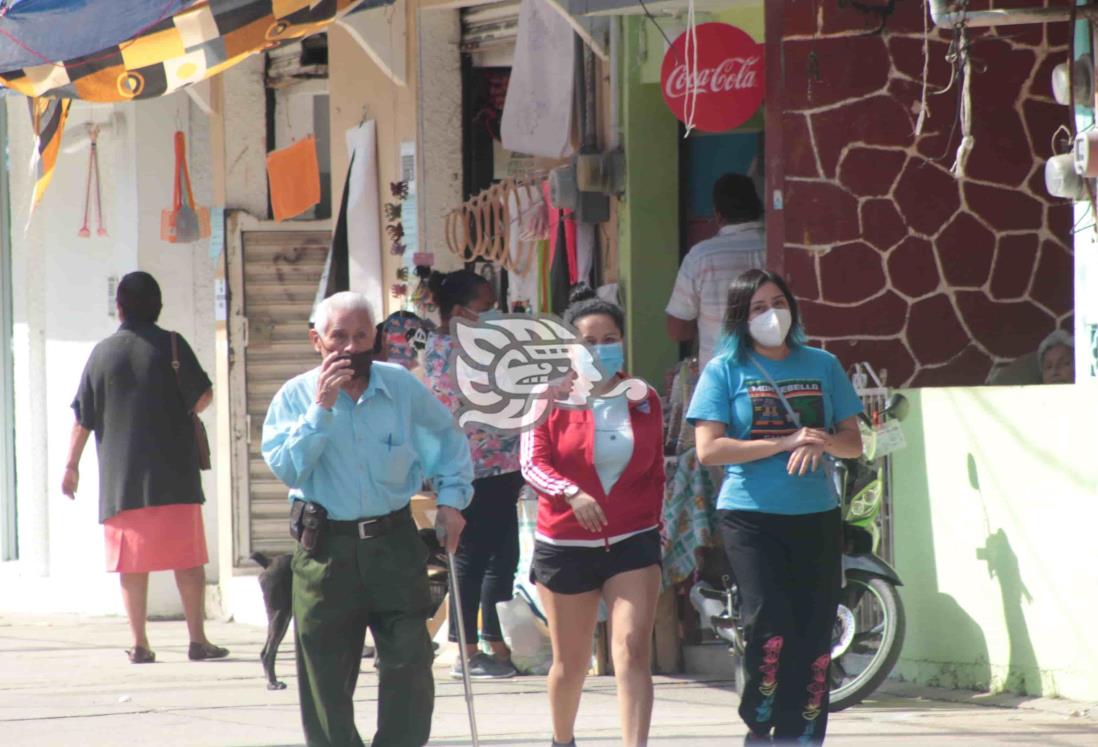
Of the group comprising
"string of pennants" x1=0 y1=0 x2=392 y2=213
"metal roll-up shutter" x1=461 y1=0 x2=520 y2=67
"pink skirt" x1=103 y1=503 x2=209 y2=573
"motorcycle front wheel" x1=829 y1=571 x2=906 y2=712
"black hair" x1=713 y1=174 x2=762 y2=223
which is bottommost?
"motorcycle front wheel" x1=829 y1=571 x2=906 y2=712

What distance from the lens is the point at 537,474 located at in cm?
695

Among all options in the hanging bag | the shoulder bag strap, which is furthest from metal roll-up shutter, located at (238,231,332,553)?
the shoulder bag strap

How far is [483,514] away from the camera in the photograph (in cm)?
959

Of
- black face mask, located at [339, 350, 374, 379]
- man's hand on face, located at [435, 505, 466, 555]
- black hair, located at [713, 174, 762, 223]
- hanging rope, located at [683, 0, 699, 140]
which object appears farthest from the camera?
black hair, located at [713, 174, 762, 223]

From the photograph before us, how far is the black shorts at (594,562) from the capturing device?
271 inches

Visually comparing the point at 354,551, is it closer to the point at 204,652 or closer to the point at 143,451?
the point at 143,451

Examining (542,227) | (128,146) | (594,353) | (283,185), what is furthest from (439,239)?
(594,353)

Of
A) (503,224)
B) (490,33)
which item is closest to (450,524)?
(503,224)

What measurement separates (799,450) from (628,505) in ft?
2.23

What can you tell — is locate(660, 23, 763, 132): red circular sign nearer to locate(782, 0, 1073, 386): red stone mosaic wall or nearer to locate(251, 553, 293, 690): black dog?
locate(782, 0, 1073, 386): red stone mosaic wall

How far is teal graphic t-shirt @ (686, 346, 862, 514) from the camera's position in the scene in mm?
6738

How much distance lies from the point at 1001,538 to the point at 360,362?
361 cm

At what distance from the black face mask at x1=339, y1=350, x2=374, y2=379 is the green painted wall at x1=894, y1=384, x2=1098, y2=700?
330 cm

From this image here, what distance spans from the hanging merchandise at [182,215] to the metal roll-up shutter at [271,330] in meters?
0.36
